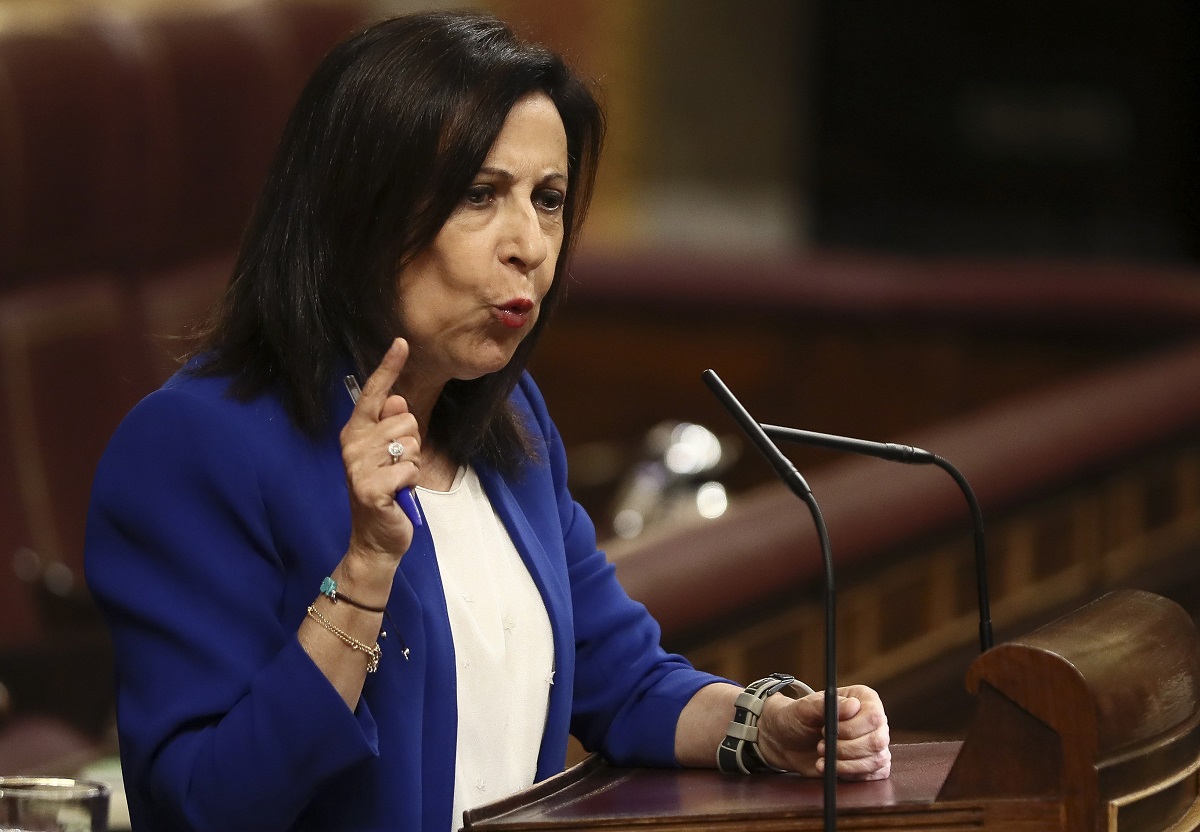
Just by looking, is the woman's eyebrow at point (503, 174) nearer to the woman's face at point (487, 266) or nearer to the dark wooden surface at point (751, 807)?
the woman's face at point (487, 266)

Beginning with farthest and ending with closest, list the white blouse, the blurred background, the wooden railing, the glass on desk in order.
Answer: the blurred background
the wooden railing
the white blouse
the glass on desk

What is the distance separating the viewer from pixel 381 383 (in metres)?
1.08

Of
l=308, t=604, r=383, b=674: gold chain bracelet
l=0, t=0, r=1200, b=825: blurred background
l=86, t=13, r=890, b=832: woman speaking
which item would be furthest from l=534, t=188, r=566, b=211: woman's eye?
l=308, t=604, r=383, b=674: gold chain bracelet

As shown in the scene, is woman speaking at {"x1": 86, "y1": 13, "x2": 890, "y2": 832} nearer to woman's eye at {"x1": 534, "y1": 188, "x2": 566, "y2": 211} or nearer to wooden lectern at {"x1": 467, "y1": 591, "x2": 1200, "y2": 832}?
woman's eye at {"x1": 534, "y1": 188, "x2": 566, "y2": 211}

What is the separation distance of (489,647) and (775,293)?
11.2ft

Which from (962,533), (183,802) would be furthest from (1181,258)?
(183,802)

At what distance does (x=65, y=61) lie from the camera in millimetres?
3359

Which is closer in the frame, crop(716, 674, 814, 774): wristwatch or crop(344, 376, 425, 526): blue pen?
crop(344, 376, 425, 526): blue pen

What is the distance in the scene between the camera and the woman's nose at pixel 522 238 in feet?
4.02

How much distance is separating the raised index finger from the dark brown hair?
0.13 meters

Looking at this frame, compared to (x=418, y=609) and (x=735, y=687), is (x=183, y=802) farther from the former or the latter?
(x=735, y=687)

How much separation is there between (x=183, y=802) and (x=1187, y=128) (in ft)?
19.2

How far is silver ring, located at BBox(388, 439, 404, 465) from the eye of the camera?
106 centimetres

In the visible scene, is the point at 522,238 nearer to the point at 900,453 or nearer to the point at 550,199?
the point at 550,199
